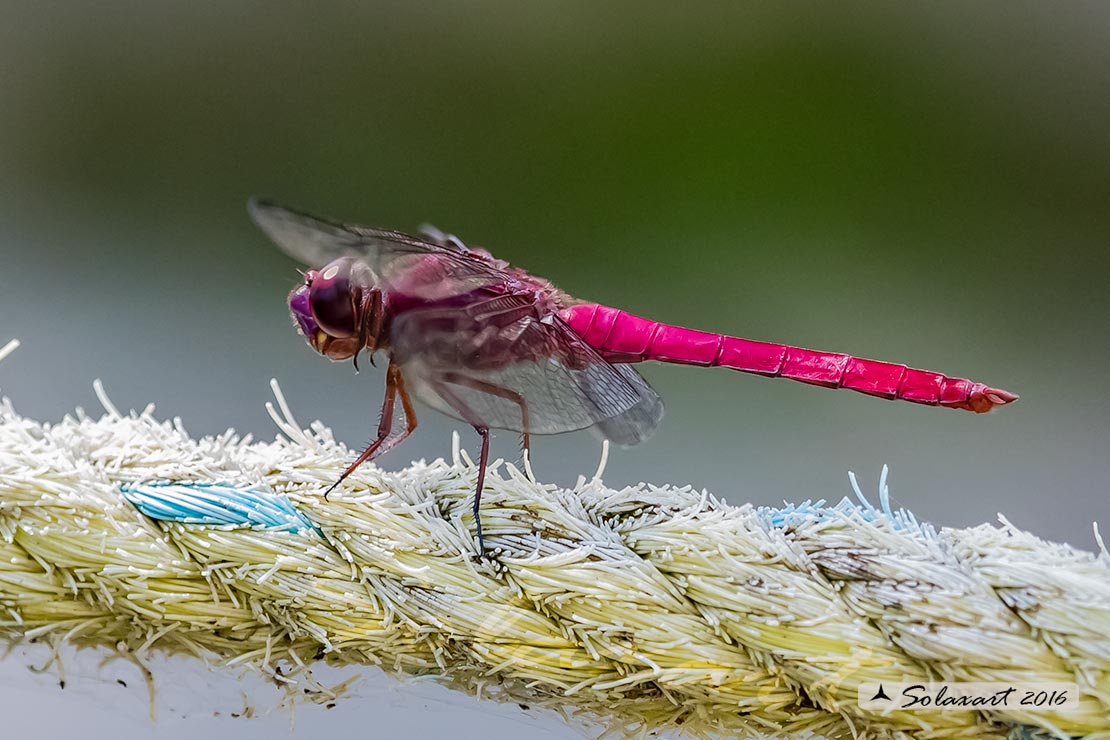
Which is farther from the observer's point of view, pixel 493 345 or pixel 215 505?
pixel 493 345

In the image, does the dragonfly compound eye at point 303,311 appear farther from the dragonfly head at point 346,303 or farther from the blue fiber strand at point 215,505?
the blue fiber strand at point 215,505

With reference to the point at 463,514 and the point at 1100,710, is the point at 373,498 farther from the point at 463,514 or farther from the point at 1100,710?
the point at 1100,710

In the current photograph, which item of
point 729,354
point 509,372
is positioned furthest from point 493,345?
point 729,354

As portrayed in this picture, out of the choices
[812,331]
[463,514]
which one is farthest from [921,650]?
[812,331]

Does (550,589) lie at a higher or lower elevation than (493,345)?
lower

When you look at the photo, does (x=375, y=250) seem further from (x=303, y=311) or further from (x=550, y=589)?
(x=550, y=589)

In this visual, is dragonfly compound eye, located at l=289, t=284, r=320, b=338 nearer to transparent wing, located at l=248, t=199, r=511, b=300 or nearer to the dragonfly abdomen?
transparent wing, located at l=248, t=199, r=511, b=300
